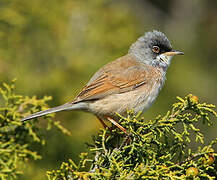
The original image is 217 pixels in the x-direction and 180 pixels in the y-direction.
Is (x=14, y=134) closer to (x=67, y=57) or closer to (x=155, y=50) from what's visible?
(x=67, y=57)

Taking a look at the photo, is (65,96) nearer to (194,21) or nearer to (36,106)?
(36,106)

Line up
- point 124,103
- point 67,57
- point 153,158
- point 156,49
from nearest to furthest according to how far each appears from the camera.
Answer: point 153,158 < point 124,103 < point 156,49 < point 67,57

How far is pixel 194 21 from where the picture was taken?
869 cm

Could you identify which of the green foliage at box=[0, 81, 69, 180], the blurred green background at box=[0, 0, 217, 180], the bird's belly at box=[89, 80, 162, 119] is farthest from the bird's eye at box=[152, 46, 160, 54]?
the green foliage at box=[0, 81, 69, 180]

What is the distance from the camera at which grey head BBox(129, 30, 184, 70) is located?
4723 mm

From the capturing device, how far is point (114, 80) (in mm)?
4438

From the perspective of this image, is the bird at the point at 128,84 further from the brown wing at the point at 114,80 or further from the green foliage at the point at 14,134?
the green foliage at the point at 14,134

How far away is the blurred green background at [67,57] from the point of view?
5.00 meters

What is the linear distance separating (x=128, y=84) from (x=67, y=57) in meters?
1.70

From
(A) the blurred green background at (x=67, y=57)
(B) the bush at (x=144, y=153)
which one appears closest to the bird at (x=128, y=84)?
(B) the bush at (x=144, y=153)

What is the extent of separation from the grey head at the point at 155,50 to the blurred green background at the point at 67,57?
39.5 inches

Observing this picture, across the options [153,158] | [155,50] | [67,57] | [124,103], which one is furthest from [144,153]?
[67,57]

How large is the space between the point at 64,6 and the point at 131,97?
262cm

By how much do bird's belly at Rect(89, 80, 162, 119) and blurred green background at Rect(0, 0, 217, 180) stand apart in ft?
3.00
